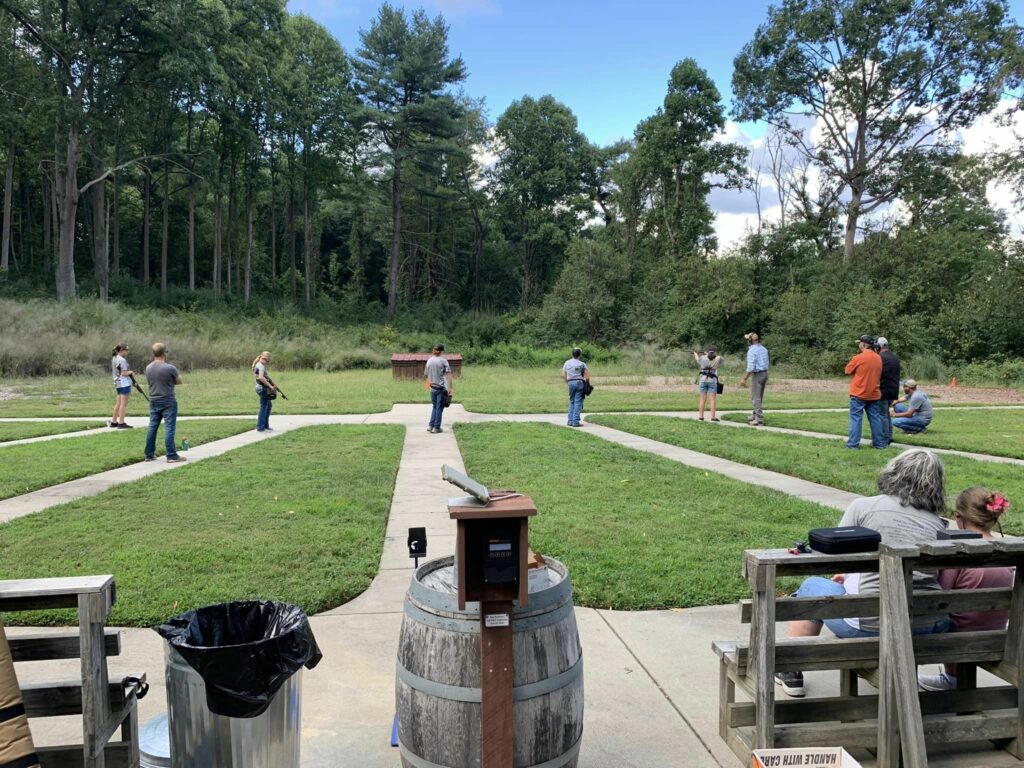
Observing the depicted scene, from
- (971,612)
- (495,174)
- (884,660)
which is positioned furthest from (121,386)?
(495,174)

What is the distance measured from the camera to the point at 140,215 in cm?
5725

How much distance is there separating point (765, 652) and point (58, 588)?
264 centimetres

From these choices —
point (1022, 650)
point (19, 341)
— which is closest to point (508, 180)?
point (19, 341)

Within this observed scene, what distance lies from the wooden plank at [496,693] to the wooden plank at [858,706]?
1.06 metres

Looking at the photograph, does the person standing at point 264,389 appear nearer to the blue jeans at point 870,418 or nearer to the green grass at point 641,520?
the green grass at point 641,520

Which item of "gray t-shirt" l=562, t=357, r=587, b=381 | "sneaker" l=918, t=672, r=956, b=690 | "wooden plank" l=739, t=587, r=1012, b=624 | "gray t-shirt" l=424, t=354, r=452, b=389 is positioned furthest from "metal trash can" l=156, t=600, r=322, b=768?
"gray t-shirt" l=562, t=357, r=587, b=381

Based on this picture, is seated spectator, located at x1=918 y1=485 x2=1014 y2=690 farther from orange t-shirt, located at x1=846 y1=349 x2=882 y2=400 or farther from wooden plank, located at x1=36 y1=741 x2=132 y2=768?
orange t-shirt, located at x1=846 y1=349 x2=882 y2=400

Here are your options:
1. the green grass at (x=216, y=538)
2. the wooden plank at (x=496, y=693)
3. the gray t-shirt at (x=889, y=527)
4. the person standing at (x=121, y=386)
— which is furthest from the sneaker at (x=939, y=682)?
the person standing at (x=121, y=386)

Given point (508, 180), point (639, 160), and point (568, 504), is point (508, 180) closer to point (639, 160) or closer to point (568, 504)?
point (639, 160)

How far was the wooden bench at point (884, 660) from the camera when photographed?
8.95ft

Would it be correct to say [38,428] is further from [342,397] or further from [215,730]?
[215,730]

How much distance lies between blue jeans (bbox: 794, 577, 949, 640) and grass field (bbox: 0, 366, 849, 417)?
12955 millimetres

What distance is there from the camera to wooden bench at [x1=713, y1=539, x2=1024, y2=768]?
2729mm

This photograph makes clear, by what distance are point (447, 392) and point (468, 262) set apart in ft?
173
